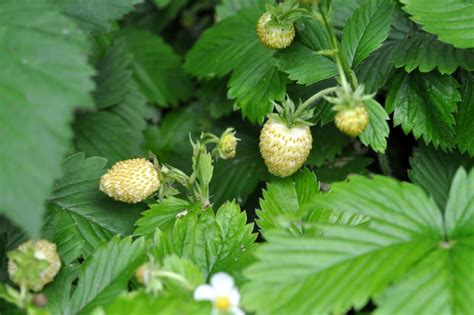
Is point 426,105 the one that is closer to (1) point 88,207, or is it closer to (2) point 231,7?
(1) point 88,207

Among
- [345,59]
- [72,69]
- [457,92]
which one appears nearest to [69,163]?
[72,69]

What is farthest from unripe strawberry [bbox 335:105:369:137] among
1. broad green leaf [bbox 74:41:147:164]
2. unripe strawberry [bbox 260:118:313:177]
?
broad green leaf [bbox 74:41:147:164]

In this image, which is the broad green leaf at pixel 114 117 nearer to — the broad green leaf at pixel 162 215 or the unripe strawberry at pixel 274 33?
the broad green leaf at pixel 162 215

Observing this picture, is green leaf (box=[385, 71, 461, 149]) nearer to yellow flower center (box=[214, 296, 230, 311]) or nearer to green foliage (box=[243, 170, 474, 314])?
green foliage (box=[243, 170, 474, 314])

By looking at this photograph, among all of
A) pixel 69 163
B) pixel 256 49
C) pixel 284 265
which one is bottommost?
pixel 69 163

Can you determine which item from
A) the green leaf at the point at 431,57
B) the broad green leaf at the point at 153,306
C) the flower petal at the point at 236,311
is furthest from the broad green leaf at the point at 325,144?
the broad green leaf at the point at 153,306

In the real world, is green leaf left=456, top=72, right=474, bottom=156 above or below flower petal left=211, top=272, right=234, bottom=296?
above

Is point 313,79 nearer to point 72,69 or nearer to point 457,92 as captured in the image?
point 457,92

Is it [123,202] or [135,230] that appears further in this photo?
[123,202]
